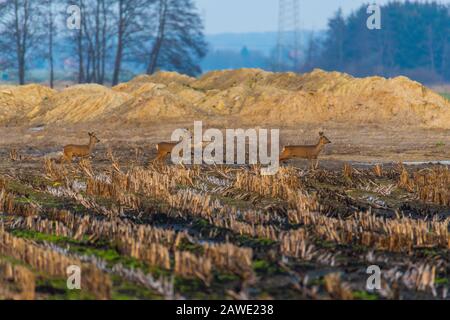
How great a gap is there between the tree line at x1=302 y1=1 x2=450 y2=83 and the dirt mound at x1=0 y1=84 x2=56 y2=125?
5721 centimetres

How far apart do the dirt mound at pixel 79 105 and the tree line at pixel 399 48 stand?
195 ft

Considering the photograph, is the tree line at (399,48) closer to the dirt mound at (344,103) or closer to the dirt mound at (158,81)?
the dirt mound at (158,81)

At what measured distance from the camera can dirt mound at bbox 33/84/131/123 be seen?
4550 cm

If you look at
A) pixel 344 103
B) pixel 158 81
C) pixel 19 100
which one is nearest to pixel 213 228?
pixel 344 103

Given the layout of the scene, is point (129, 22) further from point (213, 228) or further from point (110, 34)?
point (213, 228)

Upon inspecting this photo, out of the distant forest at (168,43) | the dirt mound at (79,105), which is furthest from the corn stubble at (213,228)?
the distant forest at (168,43)

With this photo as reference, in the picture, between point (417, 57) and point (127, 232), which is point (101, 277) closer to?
point (127, 232)

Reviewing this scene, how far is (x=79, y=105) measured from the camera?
4703 centimetres

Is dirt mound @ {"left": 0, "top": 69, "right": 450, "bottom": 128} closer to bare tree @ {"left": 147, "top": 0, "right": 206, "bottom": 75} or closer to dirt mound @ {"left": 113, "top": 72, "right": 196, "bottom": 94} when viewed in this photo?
dirt mound @ {"left": 113, "top": 72, "right": 196, "bottom": 94}

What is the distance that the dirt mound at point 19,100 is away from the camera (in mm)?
48250

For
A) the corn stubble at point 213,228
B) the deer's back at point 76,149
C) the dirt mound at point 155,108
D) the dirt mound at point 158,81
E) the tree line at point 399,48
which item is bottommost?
the corn stubble at point 213,228

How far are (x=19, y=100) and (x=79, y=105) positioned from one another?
554cm

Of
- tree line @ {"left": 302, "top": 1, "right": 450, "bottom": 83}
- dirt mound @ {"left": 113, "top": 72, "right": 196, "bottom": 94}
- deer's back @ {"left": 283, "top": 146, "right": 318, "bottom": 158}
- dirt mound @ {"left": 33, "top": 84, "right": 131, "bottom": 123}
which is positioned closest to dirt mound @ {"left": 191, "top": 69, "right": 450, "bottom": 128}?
dirt mound @ {"left": 33, "top": 84, "right": 131, "bottom": 123}

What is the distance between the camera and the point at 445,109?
1673 inches
